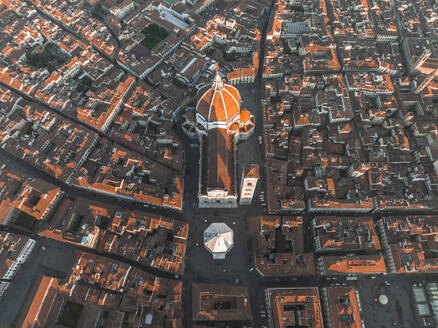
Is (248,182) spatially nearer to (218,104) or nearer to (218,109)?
(218,109)

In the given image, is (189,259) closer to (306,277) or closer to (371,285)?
(306,277)

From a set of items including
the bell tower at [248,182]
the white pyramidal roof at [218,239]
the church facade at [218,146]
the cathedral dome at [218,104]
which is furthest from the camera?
the cathedral dome at [218,104]

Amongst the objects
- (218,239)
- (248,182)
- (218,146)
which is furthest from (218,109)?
(218,239)

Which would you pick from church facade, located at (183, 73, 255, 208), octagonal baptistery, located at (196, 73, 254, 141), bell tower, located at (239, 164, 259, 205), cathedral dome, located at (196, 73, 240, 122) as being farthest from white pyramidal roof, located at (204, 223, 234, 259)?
cathedral dome, located at (196, 73, 240, 122)

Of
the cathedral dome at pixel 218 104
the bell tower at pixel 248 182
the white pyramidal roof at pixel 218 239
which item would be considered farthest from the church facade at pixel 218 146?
the white pyramidal roof at pixel 218 239

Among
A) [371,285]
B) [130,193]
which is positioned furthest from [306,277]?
[130,193]

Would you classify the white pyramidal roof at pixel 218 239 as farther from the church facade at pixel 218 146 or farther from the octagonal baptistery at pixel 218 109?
the octagonal baptistery at pixel 218 109

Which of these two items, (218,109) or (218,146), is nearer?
(218,146)
